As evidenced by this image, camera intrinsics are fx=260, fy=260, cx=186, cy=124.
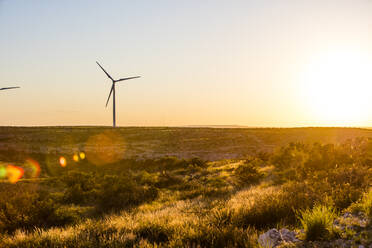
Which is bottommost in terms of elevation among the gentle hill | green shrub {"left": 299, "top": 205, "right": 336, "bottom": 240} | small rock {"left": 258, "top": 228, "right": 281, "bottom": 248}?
the gentle hill

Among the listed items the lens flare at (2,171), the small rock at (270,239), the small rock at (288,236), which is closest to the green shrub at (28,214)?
the small rock at (270,239)

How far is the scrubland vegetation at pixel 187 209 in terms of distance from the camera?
5.42 m

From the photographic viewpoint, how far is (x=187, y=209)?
9680 mm

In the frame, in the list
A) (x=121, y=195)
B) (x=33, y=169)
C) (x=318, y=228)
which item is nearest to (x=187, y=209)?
(x=121, y=195)

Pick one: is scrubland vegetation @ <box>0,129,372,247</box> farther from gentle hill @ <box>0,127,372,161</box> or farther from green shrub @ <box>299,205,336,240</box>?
gentle hill @ <box>0,127,372,161</box>

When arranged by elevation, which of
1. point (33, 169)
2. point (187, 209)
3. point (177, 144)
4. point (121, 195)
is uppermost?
point (187, 209)

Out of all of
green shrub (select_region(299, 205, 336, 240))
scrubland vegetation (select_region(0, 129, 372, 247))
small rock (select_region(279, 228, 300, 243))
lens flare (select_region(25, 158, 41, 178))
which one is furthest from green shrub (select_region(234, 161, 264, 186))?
lens flare (select_region(25, 158, 41, 178))

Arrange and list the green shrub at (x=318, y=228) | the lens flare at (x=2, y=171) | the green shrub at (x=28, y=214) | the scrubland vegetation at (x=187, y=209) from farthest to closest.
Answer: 1. the lens flare at (x=2, y=171)
2. the green shrub at (x=28, y=214)
3. the scrubland vegetation at (x=187, y=209)
4. the green shrub at (x=318, y=228)

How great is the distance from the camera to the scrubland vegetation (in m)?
5.42

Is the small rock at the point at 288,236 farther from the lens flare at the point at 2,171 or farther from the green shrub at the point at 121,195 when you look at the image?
the lens flare at the point at 2,171

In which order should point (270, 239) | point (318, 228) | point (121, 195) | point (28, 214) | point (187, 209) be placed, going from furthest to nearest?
point (121, 195) < point (187, 209) < point (28, 214) < point (318, 228) < point (270, 239)

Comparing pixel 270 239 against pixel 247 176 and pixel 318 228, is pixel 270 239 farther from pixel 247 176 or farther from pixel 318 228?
pixel 247 176

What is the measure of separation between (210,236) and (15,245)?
4.41m

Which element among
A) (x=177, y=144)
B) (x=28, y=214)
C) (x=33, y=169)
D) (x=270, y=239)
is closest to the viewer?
(x=270, y=239)
